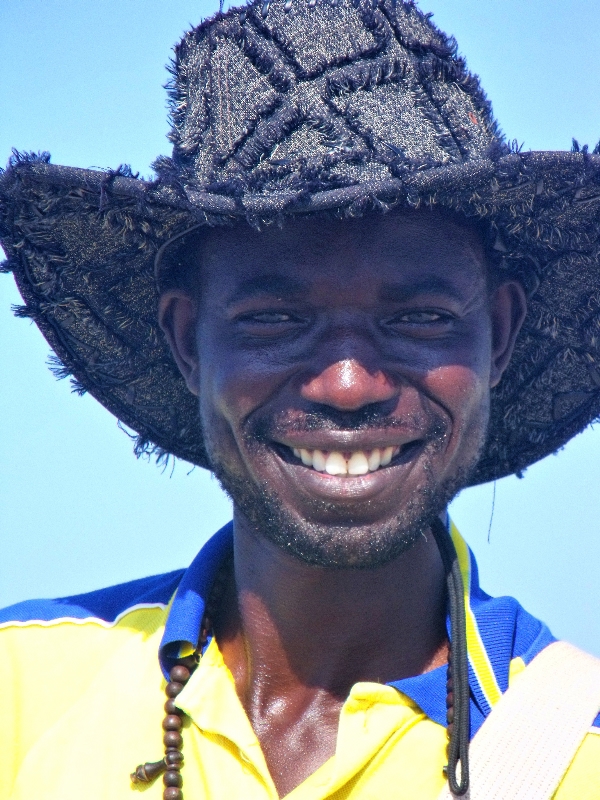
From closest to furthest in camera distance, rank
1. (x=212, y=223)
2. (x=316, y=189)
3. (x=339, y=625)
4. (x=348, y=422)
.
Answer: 1. (x=316, y=189)
2. (x=212, y=223)
3. (x=348, y=422)
4. (x=339, y=625)

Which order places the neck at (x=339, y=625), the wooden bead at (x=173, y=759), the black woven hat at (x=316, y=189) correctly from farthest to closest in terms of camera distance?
the neck at (x=339, y=625), the wooden bead at (x=173, y=759), the black woven hat at (x=316, y=189)

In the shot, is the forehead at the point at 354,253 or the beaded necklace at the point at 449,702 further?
the forehead at the point at 354,253

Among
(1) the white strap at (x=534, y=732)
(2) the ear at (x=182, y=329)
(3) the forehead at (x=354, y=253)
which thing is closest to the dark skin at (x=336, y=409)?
(3) the forehead at (x=354, y=253)

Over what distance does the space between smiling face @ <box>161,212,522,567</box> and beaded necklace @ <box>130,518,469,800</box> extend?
0.20 metres

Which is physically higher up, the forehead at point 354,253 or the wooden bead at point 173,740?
the forehead at point 354,253

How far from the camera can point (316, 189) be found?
2.52 m

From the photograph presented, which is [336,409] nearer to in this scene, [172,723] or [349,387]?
[349,387]

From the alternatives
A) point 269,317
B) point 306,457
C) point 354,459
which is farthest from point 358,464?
point 269,317

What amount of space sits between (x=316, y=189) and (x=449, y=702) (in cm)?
124

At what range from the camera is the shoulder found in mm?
3213

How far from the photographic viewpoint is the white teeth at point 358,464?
9.09ft

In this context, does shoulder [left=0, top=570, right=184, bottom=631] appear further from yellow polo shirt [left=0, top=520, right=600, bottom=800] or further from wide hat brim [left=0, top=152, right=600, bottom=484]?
wide hat brim [left=0, top=152, right=600, bottom=484]

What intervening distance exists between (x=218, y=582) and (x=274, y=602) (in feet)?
0.81

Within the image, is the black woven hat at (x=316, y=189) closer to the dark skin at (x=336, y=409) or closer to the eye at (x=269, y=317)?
the dark skin at (x=336, y=409)
